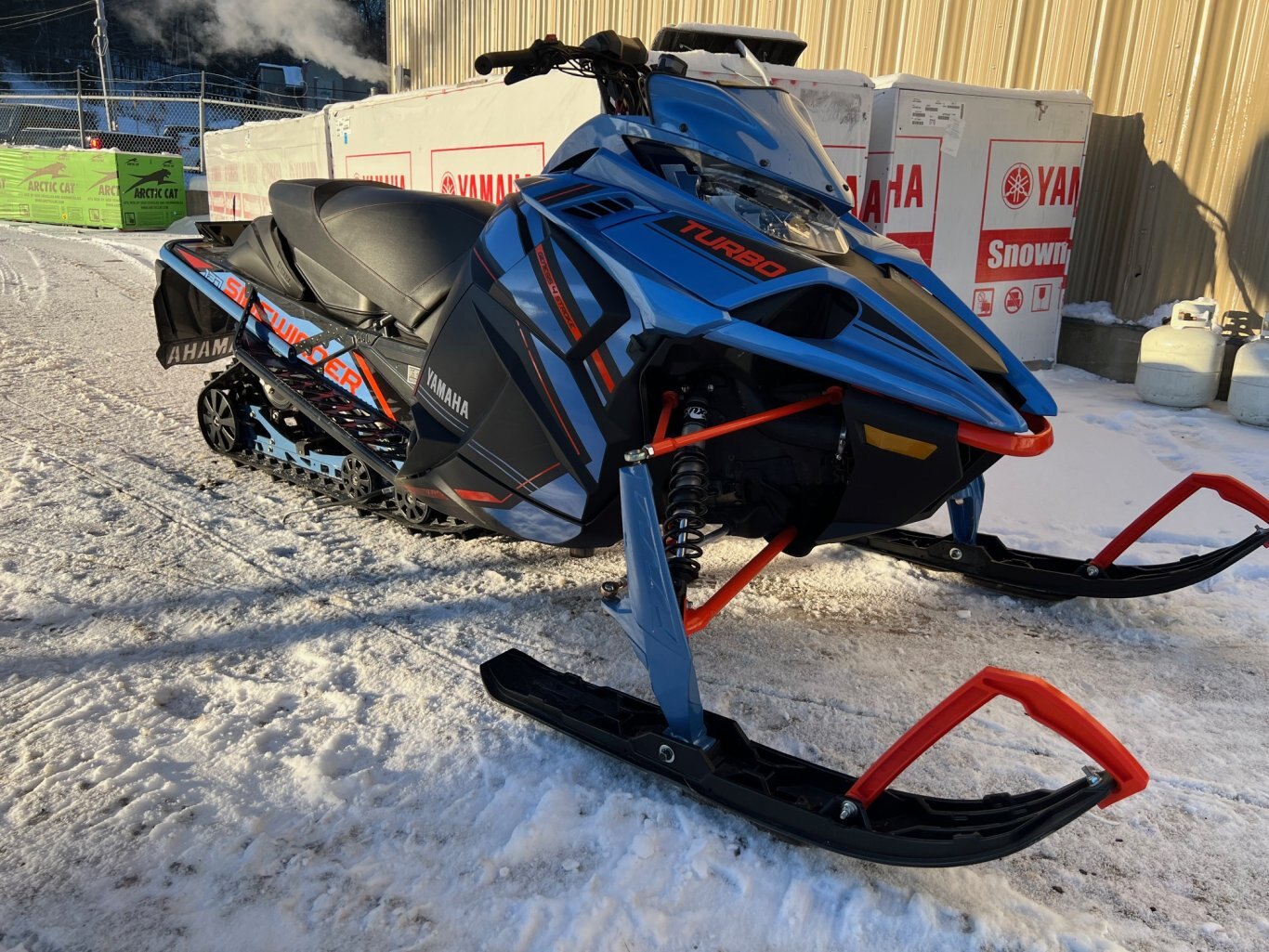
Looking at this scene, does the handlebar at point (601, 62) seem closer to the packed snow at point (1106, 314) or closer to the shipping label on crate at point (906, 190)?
the shipping label on crate at point (906, 190)

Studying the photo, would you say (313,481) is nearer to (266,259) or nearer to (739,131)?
(266,259)

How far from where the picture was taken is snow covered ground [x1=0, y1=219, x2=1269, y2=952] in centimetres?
170

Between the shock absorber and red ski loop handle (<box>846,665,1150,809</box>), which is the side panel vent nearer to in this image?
the shock absorber

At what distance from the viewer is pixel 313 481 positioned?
12.5 ft

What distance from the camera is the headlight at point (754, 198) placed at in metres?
2.14

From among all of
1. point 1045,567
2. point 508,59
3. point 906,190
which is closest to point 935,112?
point 906,190

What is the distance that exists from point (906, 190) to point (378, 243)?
12.5 ft

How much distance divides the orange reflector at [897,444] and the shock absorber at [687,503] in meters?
0.38

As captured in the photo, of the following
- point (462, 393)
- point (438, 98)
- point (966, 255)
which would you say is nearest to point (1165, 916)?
point (462, 393)

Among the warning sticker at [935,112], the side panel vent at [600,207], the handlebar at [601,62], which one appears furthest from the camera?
the warning sticker at [935,112]

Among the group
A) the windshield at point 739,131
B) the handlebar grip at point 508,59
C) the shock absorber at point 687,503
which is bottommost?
the shock absorber at point 687,503

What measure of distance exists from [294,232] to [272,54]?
139ft

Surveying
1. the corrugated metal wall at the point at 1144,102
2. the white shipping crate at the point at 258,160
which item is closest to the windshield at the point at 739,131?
the corrugated metal wall at the point at 1144,102

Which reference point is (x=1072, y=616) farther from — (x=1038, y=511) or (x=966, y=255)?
(x=966, y=255)
